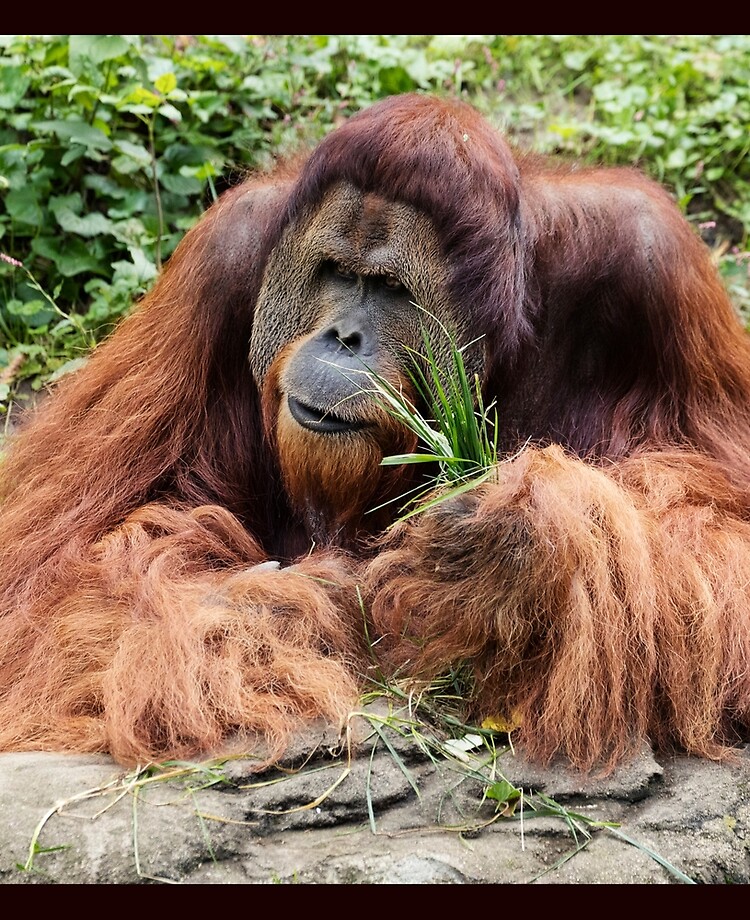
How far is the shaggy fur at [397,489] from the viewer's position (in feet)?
8.25

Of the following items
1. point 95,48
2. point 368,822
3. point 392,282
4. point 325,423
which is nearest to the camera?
point 368,822

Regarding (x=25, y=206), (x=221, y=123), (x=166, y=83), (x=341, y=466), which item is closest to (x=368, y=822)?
(x=341, y=466)

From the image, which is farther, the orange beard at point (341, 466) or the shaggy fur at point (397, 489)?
the orange beard at point (341, 466)

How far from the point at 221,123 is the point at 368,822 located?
345 centimetres

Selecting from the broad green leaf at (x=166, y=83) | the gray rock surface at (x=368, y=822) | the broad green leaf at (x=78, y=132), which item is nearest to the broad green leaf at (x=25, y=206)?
the broad green leaf at (x=78, y=132)

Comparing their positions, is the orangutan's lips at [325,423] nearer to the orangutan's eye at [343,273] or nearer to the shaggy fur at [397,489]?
the shaggy fur at [397,489]

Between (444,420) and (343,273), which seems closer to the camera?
(444,420)

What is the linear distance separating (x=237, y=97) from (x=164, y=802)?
3.50 meters

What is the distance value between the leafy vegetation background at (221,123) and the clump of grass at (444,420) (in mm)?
1539

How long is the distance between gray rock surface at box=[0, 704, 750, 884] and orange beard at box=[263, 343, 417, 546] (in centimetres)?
63

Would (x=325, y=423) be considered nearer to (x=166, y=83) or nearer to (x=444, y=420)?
(x=444, y=420)

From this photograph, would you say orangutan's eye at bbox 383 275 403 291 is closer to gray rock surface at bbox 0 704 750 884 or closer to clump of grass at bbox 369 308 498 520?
clump of grass at bbox 369 308 498 520

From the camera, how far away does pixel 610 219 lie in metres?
3.16

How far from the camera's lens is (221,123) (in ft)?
16.5
